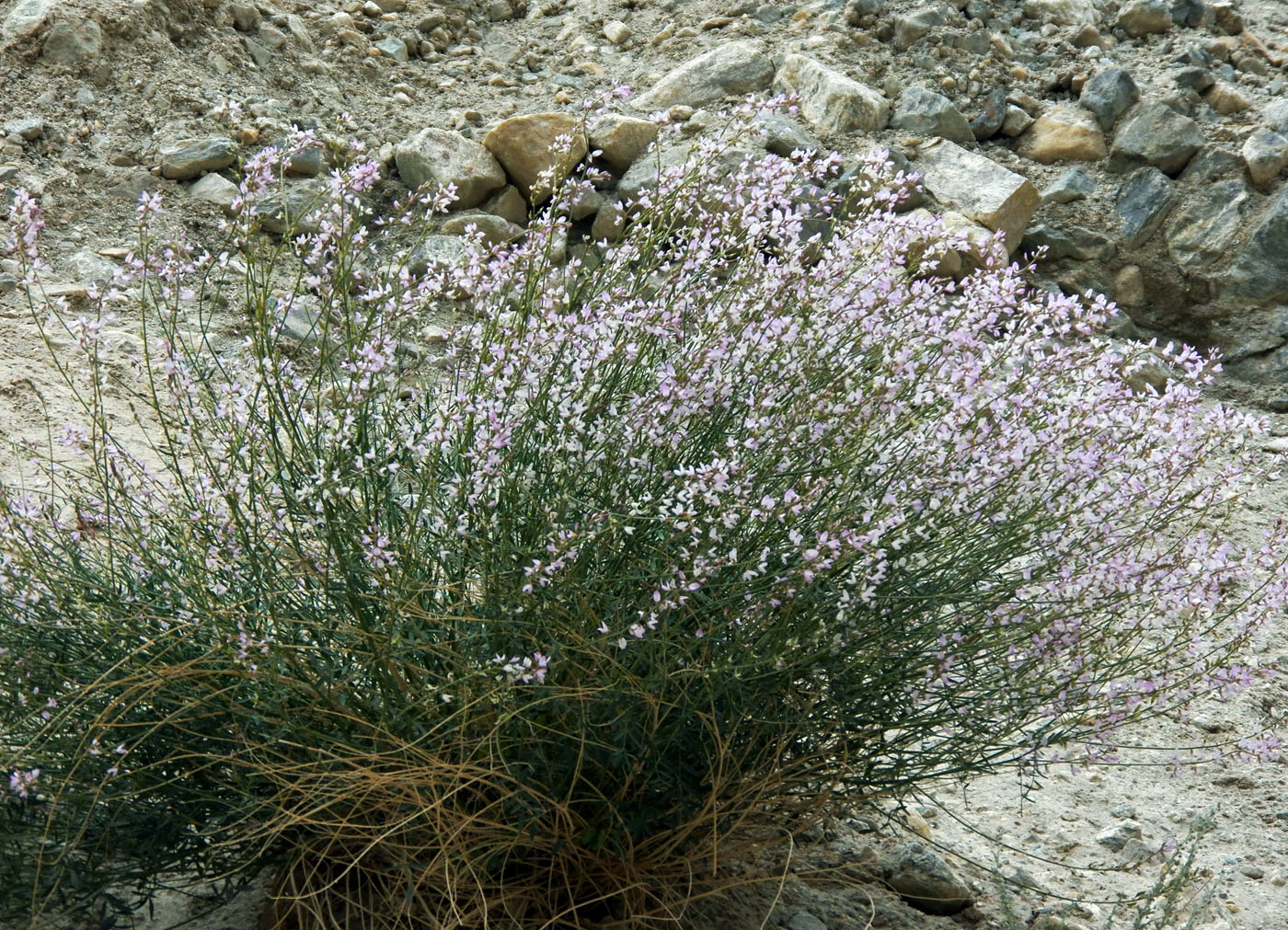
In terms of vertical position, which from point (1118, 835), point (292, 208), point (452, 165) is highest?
point (452, 165)

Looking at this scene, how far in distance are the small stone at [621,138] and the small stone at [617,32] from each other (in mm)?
1241

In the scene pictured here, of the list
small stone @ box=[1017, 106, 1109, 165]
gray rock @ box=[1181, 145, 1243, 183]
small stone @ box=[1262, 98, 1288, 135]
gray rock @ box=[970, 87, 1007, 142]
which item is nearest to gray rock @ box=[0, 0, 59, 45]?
gray rock @ box=[970, 87, 1007, 142]

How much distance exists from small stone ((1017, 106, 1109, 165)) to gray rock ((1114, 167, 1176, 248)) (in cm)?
29

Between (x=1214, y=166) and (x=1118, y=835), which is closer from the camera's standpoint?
(x=1118, y=835)

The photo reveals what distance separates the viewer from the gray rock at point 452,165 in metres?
5.63

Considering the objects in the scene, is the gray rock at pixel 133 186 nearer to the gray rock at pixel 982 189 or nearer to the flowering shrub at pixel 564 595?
the flowering shrub at pixel 564 595

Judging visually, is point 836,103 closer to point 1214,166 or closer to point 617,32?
point 617,32

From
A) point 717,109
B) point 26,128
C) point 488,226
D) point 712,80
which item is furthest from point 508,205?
point 26,128

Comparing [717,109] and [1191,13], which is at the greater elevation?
[1191,13]

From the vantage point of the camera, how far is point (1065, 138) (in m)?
6.24

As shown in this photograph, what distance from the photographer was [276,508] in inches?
93.5

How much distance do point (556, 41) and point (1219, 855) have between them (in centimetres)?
544

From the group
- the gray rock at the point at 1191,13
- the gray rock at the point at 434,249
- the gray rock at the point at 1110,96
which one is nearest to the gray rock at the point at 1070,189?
the gray rock at the point at 1110,96

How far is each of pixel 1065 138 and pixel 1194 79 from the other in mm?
791
